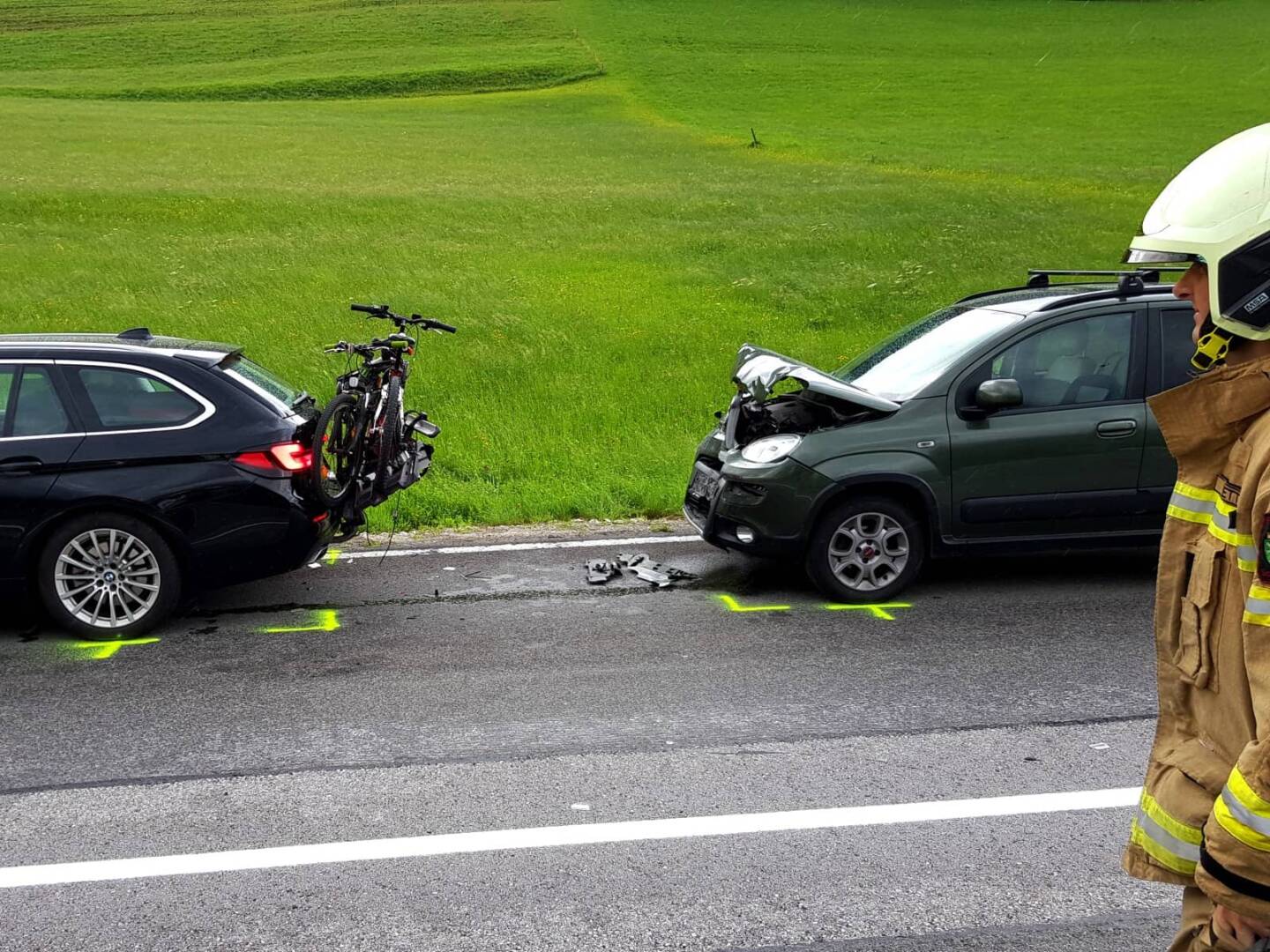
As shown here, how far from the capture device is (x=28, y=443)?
22.6 ft

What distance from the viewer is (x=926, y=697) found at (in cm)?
580

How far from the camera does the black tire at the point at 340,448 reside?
291 inches

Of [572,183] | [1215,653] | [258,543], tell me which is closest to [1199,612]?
[1215,653]

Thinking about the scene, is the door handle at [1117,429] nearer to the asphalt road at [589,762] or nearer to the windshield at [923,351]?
the windshield at [923,351]

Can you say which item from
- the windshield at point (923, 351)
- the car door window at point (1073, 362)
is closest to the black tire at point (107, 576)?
the windshield at point (923, 351)

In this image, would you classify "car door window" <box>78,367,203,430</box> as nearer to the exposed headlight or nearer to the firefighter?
the exposed headlight

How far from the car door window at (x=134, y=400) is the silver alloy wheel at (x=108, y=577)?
0.62 metres

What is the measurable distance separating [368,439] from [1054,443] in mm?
4028

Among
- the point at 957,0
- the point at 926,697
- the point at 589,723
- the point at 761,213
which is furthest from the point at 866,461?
the point at 957,0

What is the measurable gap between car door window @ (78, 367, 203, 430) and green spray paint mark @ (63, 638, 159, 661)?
1141mm

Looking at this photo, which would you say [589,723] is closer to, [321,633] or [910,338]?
[321,633]

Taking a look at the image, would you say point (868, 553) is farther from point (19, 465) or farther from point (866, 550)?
point (19, 465)

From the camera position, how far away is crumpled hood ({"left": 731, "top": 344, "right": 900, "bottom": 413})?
7504 mm

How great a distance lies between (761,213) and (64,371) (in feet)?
72.1
